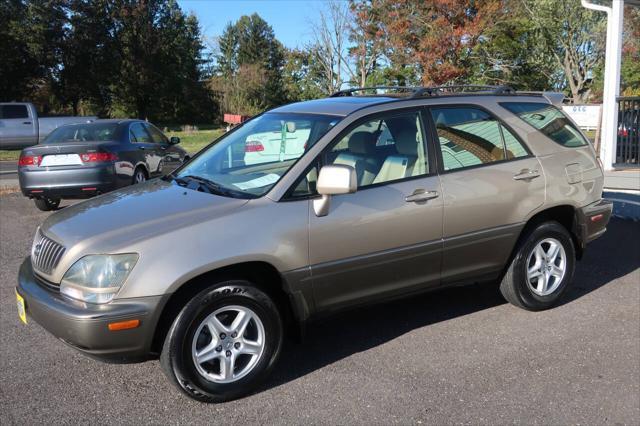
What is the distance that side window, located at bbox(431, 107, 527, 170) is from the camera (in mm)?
4395

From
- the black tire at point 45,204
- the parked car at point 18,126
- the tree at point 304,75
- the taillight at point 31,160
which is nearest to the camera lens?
the taillight at point 31,160

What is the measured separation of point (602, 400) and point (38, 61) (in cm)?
5051

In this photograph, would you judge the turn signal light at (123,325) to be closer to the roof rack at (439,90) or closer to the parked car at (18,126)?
the roof rack at (439,90)

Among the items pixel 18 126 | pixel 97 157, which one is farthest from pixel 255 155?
pixel 18 126

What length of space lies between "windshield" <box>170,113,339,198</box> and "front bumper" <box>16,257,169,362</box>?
95cm

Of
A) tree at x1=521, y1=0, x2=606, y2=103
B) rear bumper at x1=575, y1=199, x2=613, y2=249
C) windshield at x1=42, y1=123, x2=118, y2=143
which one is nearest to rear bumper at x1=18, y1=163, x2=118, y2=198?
windshield at x1=42, y1=123, x2=118, y2=143

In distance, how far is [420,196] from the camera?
4105mm

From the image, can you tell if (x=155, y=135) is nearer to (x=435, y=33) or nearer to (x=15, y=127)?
(x=15, y=127)

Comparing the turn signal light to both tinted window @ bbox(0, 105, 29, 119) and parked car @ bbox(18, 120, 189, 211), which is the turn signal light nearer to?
parked car @ bbox(18, 120, 189, 211)

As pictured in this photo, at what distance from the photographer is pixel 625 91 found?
34.8 m

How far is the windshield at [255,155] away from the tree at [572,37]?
3089 cm

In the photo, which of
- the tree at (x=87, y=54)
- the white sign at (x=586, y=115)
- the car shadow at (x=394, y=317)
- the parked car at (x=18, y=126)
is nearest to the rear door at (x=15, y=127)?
the parked car at (x=18, y=126)

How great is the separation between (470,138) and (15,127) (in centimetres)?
2199

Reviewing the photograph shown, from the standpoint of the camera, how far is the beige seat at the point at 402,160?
13.5 feet
